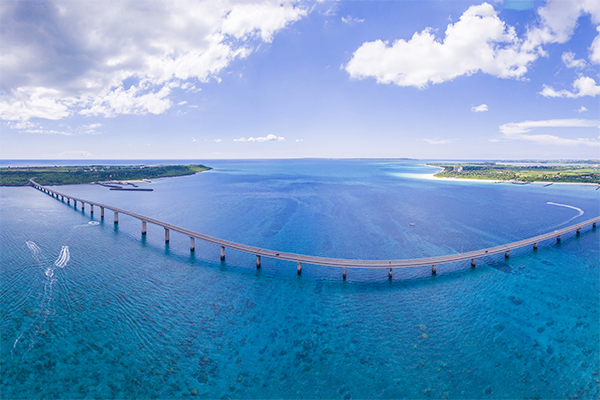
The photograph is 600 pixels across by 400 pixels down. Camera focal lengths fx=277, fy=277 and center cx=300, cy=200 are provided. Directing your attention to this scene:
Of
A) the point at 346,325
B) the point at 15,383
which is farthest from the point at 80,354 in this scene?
the point at 346,325

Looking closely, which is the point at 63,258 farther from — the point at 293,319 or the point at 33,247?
the point at 293,319

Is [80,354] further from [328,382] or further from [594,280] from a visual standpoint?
[594,280]

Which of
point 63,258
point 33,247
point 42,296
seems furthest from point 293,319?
point 33,247

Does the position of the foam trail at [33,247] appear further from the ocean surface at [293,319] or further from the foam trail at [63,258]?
the foam trail at [63,258]

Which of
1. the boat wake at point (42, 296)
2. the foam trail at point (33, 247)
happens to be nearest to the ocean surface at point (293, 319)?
the boat wake at point (42, 296)

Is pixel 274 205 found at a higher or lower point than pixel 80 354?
higher

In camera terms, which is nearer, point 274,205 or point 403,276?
point 403,276

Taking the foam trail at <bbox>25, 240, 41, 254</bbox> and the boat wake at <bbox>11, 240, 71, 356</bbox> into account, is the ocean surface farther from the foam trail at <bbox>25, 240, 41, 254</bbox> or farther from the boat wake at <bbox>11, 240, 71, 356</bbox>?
the foam trail at <bbox>25, 240, 41, 254</bbox>

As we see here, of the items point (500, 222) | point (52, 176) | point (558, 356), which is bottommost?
point (558, 356)
